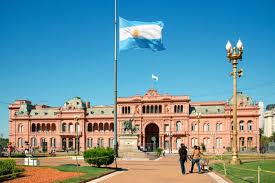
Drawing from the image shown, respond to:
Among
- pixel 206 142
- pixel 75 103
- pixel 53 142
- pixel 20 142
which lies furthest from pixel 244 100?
pixel 20 142

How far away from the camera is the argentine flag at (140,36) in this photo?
34625 mm

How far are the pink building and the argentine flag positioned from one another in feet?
201

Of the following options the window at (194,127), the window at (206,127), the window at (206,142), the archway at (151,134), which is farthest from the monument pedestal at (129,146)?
the archway at (151,134)

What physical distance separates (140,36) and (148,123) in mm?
70380

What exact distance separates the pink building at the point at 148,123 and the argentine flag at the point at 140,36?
61.4 meters

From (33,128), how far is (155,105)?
118 ft

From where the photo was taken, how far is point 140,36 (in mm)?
34844

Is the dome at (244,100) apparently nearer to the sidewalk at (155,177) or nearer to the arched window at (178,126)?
the arched window at (178,126)

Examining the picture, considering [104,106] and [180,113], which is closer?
[180,113]

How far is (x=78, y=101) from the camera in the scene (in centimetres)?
11281

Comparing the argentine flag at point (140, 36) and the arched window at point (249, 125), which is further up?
the argentine flag at point (140, 36)

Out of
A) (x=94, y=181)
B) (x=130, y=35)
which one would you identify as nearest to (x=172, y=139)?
(x=130, y=35)

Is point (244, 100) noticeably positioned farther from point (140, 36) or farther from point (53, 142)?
point (140, 36)

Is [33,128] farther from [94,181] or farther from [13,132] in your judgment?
[94,181]
